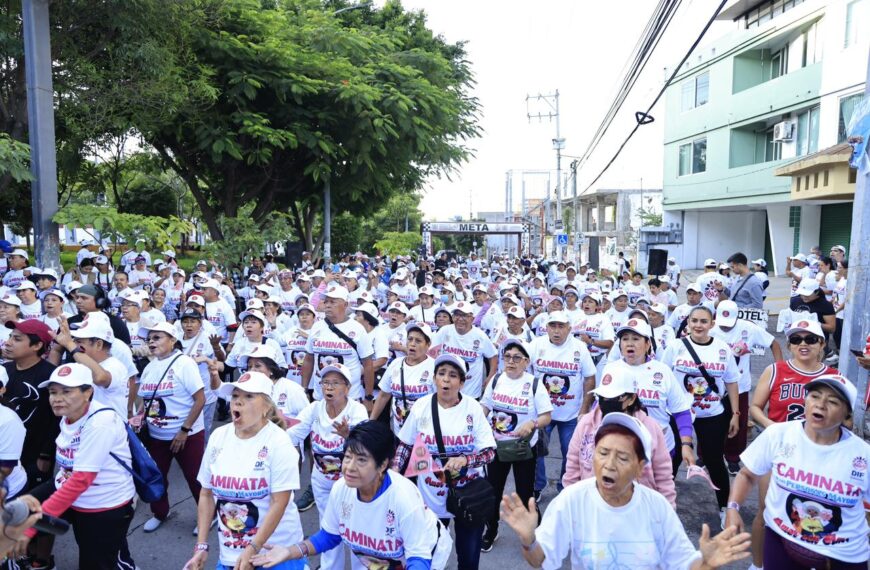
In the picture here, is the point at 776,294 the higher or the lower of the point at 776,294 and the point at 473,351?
the lower

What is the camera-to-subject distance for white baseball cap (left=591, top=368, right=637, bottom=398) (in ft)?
12.2

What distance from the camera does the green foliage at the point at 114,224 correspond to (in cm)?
1033

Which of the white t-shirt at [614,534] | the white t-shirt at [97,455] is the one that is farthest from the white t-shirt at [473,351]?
the white t-shirt at [614,534]

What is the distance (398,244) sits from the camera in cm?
4612

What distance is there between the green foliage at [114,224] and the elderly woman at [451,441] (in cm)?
830

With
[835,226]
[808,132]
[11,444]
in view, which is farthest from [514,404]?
[835,226]

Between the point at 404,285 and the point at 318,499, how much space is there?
8.44 m

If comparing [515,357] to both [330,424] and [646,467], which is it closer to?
[330,424]

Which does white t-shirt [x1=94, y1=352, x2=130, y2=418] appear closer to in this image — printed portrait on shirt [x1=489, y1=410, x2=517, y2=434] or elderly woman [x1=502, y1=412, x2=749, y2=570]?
printed portrait on shirt [x1=489, y1=410, x2=517, y2=434]

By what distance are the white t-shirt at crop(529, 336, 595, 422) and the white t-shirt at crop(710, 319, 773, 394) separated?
1.60m

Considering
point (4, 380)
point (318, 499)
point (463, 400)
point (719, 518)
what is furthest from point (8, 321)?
point (719, 518)

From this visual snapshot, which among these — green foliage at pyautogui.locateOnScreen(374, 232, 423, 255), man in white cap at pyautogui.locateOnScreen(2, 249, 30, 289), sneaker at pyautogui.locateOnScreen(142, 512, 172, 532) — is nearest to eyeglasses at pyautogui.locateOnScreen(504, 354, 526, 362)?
sneaker at pyautogui.locateOnScreen(142, 512, 172, 532)

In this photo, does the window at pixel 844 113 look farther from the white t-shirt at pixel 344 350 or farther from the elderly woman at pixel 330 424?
the elderly woman at pixel 330 424

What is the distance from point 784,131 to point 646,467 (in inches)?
938
